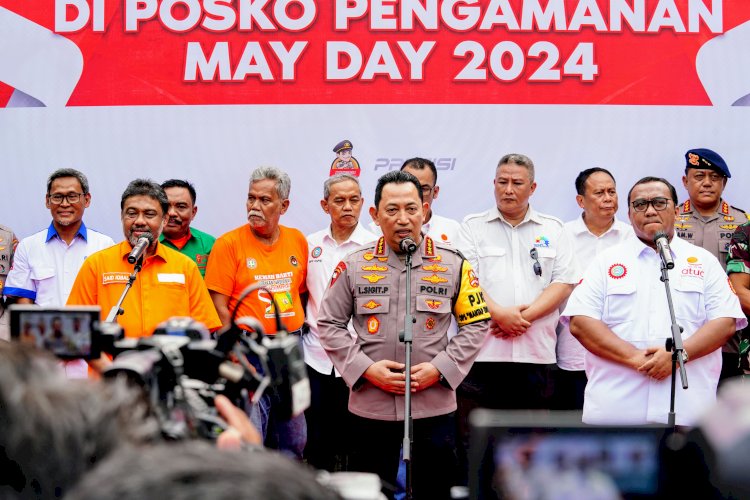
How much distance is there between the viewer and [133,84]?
15.9ft

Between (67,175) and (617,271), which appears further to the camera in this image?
(67,175)

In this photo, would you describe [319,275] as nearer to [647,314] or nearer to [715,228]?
[647,314]

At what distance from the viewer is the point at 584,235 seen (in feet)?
15.9

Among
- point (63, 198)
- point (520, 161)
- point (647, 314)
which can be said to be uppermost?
point (520, 161)

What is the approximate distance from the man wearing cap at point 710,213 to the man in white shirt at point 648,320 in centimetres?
80

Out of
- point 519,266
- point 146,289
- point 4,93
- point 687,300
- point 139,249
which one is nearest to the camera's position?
point 139,249

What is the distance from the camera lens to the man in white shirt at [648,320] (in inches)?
150

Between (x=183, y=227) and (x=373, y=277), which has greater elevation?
(x=183, y=227)

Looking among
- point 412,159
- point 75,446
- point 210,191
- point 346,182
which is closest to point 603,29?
point 412,159

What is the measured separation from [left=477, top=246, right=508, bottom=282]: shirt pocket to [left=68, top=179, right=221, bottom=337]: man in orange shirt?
4.53 feet

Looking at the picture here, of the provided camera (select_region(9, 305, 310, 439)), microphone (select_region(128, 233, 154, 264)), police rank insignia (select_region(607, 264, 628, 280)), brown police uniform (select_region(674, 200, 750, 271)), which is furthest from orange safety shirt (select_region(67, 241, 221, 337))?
brown police uniform (select_region(674, 200, 750, 271))

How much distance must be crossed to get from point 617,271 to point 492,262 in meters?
0.83

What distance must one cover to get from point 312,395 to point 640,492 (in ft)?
12.3

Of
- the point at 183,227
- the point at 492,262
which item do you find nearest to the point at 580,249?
the point at 492,262
